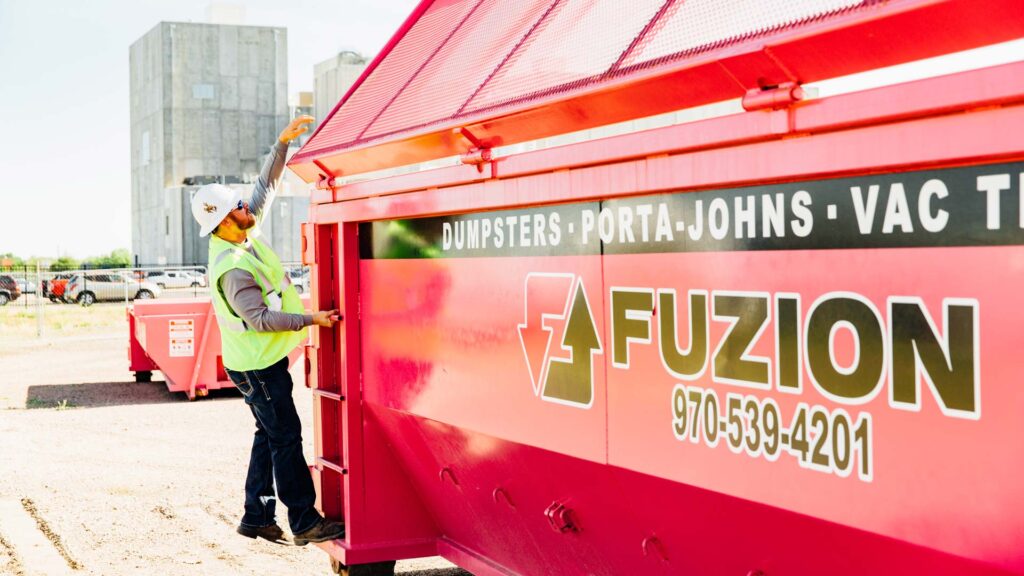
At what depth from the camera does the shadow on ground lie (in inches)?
494

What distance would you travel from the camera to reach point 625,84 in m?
2.72

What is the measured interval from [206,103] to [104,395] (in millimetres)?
53668

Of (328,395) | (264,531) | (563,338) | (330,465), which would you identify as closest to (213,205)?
(328,395)

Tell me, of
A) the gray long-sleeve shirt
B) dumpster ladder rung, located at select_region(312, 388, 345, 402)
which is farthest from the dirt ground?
the gray long-sleeve shirt

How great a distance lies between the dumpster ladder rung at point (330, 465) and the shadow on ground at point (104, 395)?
825cm

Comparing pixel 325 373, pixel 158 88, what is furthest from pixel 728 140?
pixel 158 88

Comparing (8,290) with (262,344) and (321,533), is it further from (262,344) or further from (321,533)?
(321,533)

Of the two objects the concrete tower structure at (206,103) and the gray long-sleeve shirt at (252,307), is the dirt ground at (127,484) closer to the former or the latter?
the gray long-sleeve shirt at (252,307)

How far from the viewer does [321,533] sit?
471 centimetres

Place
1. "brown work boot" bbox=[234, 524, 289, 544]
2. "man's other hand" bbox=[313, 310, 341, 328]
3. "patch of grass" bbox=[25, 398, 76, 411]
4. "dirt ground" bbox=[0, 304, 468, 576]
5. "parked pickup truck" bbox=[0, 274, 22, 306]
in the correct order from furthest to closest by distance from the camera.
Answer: "parked pickup truck" bbox=[0, 274, 22, 306]
"patch of grass" bbox=[25, 398, 76, 411]
"dirt ground" bbox=[0, 304, 468, 576]
"brown work boot" bbox=[234, 524, 289, 544]
"man's other hand" bbox=[313, 310, 341, 328]

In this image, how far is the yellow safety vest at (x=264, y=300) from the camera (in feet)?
15.9

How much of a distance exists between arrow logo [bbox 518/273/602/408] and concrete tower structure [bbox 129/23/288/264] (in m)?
61.0

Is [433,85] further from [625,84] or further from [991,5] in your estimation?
[991,5]

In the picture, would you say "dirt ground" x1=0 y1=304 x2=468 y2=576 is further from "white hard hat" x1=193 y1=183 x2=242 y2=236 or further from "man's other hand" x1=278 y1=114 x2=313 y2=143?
"man's other hand" x1=278 y1=114 x2=313 y2=143
